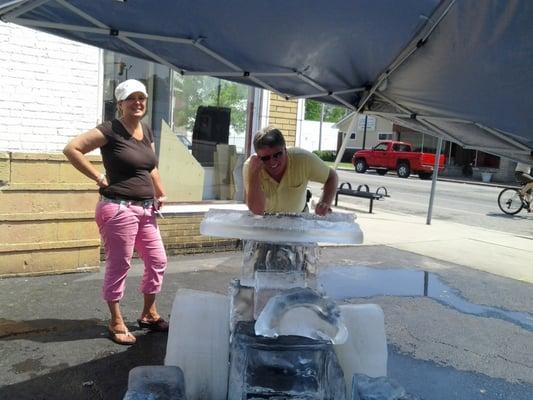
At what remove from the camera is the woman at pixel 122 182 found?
12.4 feet

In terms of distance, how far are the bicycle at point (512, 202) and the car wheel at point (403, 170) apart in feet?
41.7

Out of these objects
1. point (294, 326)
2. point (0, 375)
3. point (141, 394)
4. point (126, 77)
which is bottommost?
point (0, 375)

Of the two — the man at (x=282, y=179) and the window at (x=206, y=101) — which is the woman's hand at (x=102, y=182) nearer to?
the man at (x=282, y=179)

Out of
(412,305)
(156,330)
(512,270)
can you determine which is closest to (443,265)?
(512,270)

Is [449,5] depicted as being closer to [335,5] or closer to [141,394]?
[335,5]

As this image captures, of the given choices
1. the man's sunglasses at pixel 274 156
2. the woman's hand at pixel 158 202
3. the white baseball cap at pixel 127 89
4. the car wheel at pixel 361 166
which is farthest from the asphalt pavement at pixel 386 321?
the car wheel at pixel 361 166

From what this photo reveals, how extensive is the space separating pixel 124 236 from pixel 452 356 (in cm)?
272

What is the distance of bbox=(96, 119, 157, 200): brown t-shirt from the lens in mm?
3805

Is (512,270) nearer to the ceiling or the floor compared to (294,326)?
nearer to the floor

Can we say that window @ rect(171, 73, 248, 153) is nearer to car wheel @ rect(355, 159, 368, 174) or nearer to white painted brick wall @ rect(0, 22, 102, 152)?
white painted brick wall @ rect(0, 22, 102, 152)

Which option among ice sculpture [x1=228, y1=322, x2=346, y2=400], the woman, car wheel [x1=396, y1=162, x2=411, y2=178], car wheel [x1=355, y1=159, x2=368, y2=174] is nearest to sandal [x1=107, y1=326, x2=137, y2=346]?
the woman

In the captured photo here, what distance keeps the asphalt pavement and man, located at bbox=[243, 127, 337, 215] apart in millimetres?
1442

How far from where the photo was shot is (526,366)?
4176mm

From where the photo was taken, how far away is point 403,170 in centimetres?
2917
